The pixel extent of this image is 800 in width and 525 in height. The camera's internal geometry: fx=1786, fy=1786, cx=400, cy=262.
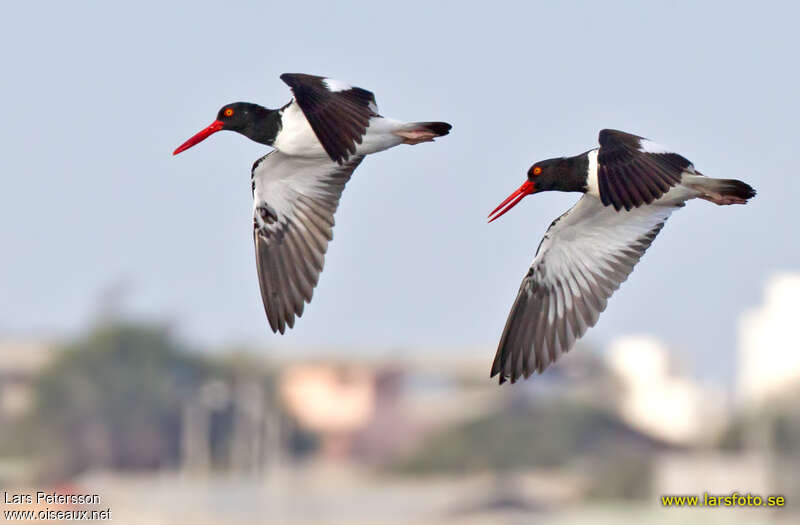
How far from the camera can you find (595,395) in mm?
84312

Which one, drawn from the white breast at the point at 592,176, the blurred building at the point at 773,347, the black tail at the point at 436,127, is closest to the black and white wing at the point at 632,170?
the white breast at the point at 592,176

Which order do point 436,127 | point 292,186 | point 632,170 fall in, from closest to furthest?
point 632,170, point 436,127, point 292,186

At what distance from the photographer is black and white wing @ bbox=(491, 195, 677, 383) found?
58.7 ft

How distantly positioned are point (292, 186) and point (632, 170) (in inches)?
186

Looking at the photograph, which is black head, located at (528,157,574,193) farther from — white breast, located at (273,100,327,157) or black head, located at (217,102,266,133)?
black head, located at (217,102,266,133)

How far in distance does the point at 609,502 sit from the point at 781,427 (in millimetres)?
7659

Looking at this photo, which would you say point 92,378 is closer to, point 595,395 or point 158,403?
point 158,403

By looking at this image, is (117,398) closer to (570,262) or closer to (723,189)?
(570,262)

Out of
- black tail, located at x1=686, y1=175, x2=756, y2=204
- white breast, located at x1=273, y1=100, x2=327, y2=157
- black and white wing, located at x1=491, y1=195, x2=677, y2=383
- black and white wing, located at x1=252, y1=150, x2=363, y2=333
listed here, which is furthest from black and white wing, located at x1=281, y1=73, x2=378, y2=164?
black tail, located at x1=686, y1=175, x2=756, y2=204

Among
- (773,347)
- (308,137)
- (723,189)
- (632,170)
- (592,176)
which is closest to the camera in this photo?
(632,170)

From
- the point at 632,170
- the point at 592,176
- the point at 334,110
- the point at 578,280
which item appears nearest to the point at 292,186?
the point at 334,110

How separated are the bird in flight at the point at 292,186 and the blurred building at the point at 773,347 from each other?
5774cm

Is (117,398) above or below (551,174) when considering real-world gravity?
below

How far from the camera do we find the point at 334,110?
16125mm
